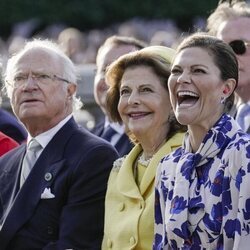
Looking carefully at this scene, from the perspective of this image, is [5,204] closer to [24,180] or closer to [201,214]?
[24,180]

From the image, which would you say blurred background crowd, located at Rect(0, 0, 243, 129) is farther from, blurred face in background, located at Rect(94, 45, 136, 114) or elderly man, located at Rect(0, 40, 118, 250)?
elderly man, located at Rect(0, 40, 118, 250)

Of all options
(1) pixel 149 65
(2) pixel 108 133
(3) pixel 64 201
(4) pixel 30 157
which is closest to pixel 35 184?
(3) pixel 64 201

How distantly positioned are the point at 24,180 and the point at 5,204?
0.21 metres

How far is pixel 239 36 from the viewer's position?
8.20m

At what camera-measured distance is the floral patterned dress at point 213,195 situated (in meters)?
5.82

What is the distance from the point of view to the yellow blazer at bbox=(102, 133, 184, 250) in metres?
6.64

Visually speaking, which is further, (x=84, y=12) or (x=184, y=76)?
(x=84, y=12)

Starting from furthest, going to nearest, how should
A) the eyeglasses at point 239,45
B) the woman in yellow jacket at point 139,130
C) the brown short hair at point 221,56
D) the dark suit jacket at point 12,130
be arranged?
the dark suit jacket at point 12,130 < the eyeglasses at point 239,45 < the woman in yellow jacket at point 139,130 < the brown short hair at point 221,56

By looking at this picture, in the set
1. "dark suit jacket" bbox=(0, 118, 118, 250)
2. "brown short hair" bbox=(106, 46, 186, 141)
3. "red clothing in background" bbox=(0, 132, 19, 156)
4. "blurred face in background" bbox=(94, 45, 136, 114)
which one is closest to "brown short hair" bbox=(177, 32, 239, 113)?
"brown short hair" bbox=(106, 46, 186, 141)

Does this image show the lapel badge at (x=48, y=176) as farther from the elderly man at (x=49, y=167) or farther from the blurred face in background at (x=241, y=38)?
the blurred face in background at (x=241, y=38)

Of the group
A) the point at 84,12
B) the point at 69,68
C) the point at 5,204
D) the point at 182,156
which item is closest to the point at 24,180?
the point at 5,204

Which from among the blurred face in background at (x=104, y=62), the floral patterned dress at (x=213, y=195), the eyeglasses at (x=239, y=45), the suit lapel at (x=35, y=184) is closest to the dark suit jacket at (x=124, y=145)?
the blurred face in background at (x=104, y=62)

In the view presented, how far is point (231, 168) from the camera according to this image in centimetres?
586

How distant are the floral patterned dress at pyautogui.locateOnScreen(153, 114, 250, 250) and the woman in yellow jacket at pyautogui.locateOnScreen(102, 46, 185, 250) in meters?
0.63
